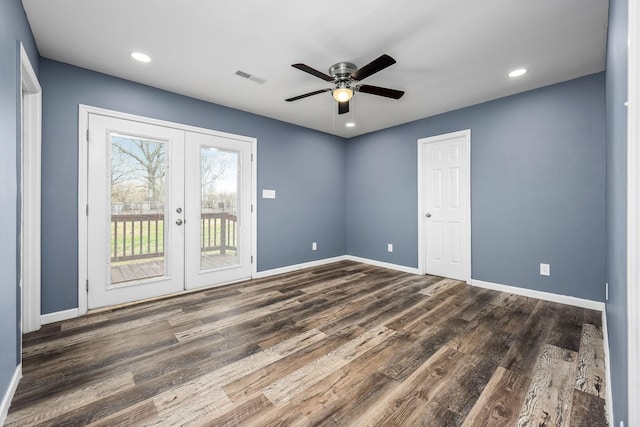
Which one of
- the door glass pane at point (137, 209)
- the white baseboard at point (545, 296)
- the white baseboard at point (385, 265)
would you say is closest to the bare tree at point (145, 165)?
the door glass pane at point (137, 209)

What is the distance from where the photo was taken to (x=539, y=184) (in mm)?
3191

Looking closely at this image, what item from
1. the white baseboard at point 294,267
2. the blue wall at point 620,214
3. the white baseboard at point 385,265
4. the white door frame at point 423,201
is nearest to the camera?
the blue wall at point 620,214

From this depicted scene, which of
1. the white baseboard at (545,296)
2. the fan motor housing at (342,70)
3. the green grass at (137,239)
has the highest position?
the fan motor housing at (342,70)

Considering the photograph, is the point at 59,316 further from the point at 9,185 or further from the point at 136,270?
the point at 9,185

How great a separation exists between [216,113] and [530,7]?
3454 mm

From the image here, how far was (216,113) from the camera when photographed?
370 cm

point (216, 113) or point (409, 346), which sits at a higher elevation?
point (216, 113)

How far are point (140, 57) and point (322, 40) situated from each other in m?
1.77

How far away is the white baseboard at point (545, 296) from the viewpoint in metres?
2.87

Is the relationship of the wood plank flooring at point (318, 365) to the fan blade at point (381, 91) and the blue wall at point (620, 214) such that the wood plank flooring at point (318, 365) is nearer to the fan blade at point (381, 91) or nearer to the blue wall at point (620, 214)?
the blue wall at point (620, 214)

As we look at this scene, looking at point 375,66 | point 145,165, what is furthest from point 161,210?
point 375,66

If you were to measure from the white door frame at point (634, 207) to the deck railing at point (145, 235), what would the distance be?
3762 mm

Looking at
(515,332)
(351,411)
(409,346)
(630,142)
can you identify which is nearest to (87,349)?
(351,411)

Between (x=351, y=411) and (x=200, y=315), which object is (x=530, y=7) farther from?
(x=200, y=315)
